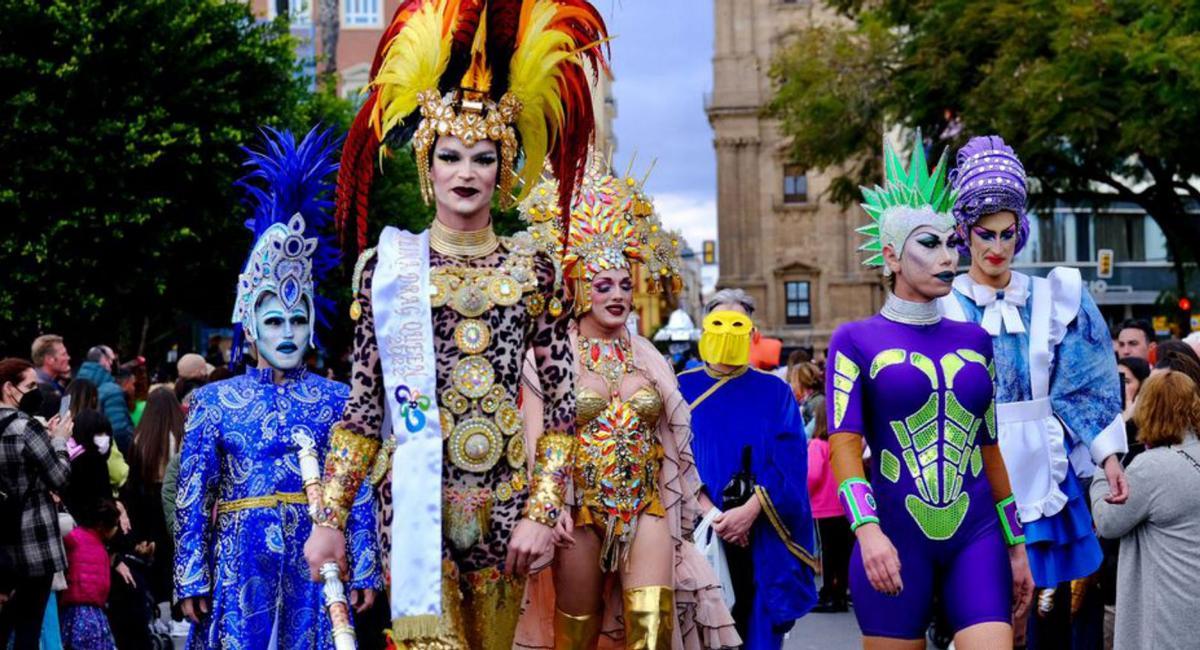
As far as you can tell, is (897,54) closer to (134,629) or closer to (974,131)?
(974,131)

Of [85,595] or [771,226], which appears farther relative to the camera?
[771,226]

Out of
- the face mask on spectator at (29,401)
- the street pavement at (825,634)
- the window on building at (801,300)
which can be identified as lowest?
the street pavement at (825,634)

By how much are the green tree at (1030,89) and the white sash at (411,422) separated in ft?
59.5

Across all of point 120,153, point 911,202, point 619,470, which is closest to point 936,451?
point 911,202

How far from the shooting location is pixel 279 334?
7398 mm

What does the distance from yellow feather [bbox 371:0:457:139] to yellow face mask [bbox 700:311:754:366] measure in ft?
12.6

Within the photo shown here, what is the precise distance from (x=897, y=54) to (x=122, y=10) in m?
14.9

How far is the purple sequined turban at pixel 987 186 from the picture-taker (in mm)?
7332

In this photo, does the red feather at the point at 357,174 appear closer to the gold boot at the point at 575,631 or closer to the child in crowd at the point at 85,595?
the gold boot at the point at 575,631

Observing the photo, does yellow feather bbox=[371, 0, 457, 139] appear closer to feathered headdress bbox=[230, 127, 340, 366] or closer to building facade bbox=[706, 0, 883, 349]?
feathered headdress bbox=[230, 127, 340, 366]

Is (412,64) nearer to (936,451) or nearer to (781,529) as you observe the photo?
(936,451)

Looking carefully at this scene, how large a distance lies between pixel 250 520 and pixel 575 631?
4.64 feet

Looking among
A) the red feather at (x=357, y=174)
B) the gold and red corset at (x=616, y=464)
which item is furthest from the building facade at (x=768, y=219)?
the red feather at (x=357, y=174)

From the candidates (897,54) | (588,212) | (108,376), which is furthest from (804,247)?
(588,212)
